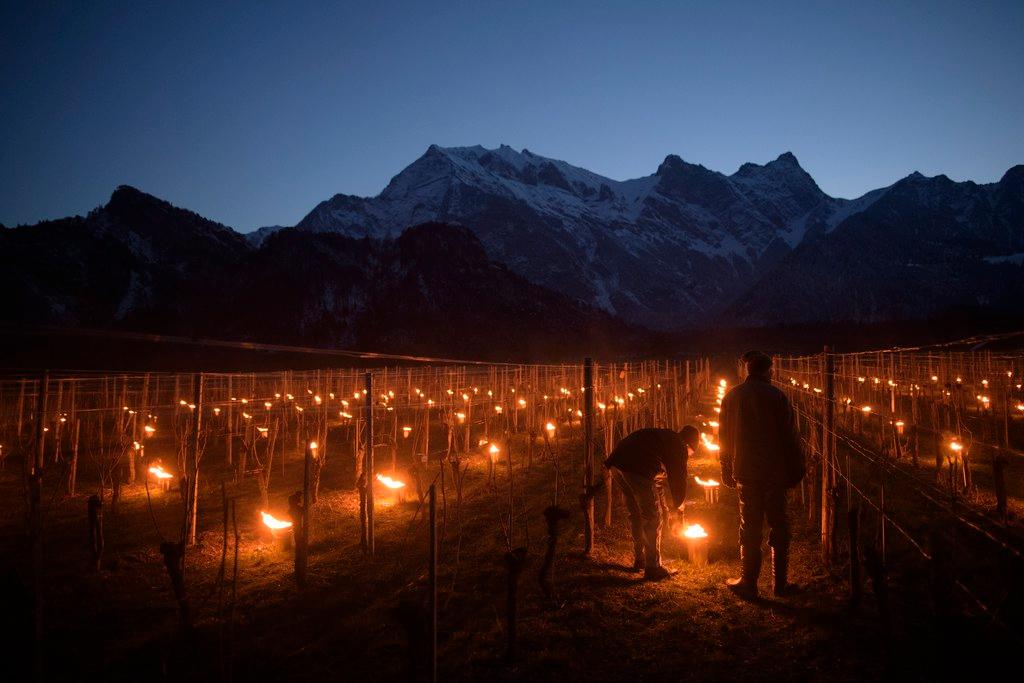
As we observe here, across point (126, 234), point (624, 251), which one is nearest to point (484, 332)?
point (126, 234)

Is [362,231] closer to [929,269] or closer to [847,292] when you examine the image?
[847,292]

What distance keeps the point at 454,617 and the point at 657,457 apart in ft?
8.36

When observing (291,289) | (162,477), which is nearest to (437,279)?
(291,289)

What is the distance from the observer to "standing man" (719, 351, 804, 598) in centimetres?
472

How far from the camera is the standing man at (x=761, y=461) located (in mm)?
4719

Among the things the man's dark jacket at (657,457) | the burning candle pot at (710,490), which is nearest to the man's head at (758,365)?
the man's dark jacket at (657,457)

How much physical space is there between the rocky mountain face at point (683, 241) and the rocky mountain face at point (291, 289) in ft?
131

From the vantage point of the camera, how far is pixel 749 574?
500 centimetres

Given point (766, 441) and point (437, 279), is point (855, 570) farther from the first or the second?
point (437, 279)

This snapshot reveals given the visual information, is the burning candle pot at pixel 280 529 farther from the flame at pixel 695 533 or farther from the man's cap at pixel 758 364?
the man's cap at pixel 758 364

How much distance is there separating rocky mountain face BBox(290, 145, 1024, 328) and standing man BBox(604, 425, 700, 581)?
3955 inches

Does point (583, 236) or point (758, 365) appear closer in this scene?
point (758, 365)

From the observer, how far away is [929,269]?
339ft

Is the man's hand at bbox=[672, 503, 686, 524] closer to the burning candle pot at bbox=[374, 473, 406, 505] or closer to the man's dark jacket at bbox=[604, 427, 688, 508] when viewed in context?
the man's dark jacket at bbox=[604, 427, 688, 508]
